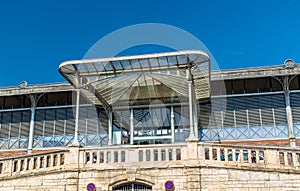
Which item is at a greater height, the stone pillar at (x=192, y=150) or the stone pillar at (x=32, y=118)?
the stone pillar at (x=32, y=118)

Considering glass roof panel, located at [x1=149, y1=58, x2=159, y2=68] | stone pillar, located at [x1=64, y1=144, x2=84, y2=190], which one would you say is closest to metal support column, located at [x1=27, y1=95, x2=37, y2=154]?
stone pillar, located at [x1=64, y1=144, x2=84, y2=190]

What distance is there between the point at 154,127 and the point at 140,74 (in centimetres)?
491

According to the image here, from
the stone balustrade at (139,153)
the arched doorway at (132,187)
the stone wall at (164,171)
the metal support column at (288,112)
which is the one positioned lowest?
the arched doorway at (132,187)

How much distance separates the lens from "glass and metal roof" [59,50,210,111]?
13094mm

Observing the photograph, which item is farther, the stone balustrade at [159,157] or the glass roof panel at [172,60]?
the glass roof panel at [172,60]

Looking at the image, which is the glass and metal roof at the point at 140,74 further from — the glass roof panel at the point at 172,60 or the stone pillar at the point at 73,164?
the stone pillar at the point at 73,164

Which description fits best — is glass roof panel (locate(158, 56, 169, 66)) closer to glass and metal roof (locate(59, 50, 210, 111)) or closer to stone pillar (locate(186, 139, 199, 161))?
glass and metal roof (locate(59, 50, 210, 111))

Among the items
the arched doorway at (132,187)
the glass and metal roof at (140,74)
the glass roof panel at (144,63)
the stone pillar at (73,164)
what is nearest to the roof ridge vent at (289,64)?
the glass and metal roof at (140,74)

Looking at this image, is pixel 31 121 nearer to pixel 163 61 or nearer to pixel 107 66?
pixel 107 66

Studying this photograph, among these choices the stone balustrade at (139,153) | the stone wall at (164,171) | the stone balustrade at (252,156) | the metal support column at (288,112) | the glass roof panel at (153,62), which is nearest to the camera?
the stone wall at (164,171)

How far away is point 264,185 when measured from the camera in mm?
10430

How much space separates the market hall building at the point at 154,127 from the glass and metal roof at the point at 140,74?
4 centimetres

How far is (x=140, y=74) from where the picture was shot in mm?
14656

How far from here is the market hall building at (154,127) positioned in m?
10.8
